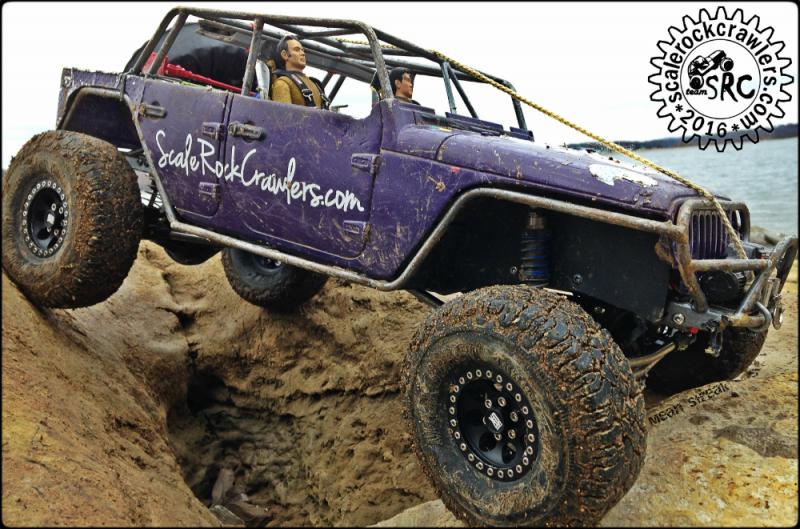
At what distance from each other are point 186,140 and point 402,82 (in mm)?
1289

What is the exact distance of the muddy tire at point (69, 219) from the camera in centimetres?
380

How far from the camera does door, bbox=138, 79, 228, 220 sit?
146 inches

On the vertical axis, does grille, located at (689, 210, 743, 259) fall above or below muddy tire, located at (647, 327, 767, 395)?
above

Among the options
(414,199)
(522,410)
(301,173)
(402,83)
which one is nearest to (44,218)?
(301,173)

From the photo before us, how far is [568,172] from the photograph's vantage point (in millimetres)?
2568

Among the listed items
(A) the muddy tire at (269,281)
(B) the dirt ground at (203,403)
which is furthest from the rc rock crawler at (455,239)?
(A) the muddy tire at (269,281)

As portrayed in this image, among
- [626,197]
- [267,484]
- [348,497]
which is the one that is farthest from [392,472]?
[626,197]

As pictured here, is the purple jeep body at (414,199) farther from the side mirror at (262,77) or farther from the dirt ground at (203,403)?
the dirt ground at (203,403)

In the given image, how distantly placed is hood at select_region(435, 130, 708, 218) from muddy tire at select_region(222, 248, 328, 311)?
2526mm

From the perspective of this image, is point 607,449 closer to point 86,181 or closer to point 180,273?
point 86,181

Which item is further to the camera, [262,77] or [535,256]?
[262,77]

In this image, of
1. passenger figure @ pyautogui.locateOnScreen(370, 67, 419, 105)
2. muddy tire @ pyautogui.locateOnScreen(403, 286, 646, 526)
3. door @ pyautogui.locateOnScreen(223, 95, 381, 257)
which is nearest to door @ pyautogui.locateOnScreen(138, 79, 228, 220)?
door @ pyautogui.locateOnScreen(223, 95, 381, 257)

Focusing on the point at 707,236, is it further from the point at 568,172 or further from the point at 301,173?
the point at 301,173

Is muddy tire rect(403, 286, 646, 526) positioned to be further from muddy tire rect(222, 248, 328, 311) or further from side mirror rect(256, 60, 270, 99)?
muddy tire rect(222, 248, 328, 311)
